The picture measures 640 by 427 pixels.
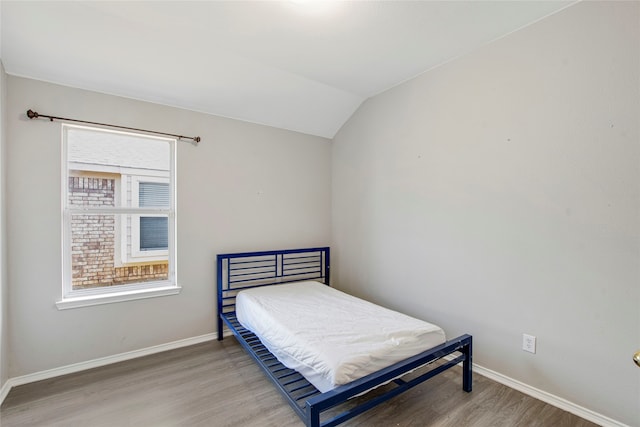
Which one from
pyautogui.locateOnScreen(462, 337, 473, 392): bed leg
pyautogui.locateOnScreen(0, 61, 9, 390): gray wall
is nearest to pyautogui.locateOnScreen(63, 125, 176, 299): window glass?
pyautogui.locateOnScreen(0, 61, 9, 390): gray wall

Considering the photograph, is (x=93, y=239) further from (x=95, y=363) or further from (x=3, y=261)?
(x=95, y=363)

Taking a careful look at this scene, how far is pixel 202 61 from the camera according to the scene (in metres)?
2.47

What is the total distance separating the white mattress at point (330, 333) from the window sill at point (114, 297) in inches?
26.7

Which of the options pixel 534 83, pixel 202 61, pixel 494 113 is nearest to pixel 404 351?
pixel 494 113

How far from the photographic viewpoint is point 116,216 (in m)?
2.67

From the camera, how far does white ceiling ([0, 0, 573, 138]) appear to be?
6.27 ft

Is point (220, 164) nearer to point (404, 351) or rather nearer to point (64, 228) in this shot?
point (64, 228)

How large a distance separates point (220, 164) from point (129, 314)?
1.62 m

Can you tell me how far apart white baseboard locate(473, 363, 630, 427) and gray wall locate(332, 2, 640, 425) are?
1.3 inches

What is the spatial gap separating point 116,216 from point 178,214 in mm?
506

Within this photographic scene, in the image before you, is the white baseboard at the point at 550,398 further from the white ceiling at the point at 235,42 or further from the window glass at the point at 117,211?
the window glass at the point at 117,211

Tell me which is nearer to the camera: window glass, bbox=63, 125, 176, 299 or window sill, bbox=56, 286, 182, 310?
window sill, bbox=56, 286, 182, 310

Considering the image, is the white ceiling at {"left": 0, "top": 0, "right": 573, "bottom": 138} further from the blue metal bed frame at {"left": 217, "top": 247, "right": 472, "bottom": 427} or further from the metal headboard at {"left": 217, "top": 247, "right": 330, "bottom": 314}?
the blue metal bed frame at {"left": 217, "top": 247, "right": 472, "bottom": 427}

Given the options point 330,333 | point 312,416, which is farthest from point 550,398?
point 312,416
